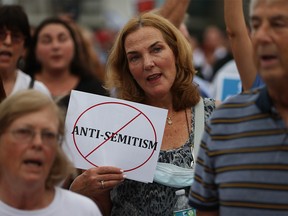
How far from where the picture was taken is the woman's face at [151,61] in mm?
5496

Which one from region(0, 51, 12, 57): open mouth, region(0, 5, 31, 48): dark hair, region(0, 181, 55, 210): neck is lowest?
region(0, 181, 55, 210): neck

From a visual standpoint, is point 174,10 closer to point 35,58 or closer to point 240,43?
point 240,43

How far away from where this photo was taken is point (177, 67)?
5660 mm

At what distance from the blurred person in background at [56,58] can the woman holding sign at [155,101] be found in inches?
139

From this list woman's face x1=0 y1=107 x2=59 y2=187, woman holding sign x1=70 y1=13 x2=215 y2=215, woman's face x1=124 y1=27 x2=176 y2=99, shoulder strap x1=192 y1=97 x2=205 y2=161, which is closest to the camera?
woman's face x1=0 y1=107 x2=59 y2=187

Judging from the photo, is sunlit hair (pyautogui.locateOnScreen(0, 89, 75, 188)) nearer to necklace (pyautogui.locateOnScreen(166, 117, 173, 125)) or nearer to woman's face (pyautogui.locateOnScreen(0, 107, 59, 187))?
woman's face (pyautogui.locateOnScreen(0, 107, 59, 187))

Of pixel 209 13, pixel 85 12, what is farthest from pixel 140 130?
pixel 209 13

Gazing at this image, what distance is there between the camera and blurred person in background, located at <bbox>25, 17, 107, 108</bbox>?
9320 millimetres

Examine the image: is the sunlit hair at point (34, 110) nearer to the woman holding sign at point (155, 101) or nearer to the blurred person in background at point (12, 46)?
the woman holding sign at point (155, 101)

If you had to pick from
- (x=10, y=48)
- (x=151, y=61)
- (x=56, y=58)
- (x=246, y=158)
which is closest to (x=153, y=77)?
(x=151, y=61)

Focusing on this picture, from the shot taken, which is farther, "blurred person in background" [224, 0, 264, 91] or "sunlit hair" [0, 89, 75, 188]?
"blurred person in background" [224, 0, 264, 91]

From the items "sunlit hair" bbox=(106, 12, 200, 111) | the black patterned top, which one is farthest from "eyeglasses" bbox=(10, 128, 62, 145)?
"sunlit hair" bbox=(106, 12, 200, 111)

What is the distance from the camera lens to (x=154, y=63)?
5.50 meters

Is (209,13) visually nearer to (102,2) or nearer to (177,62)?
(102,2)
